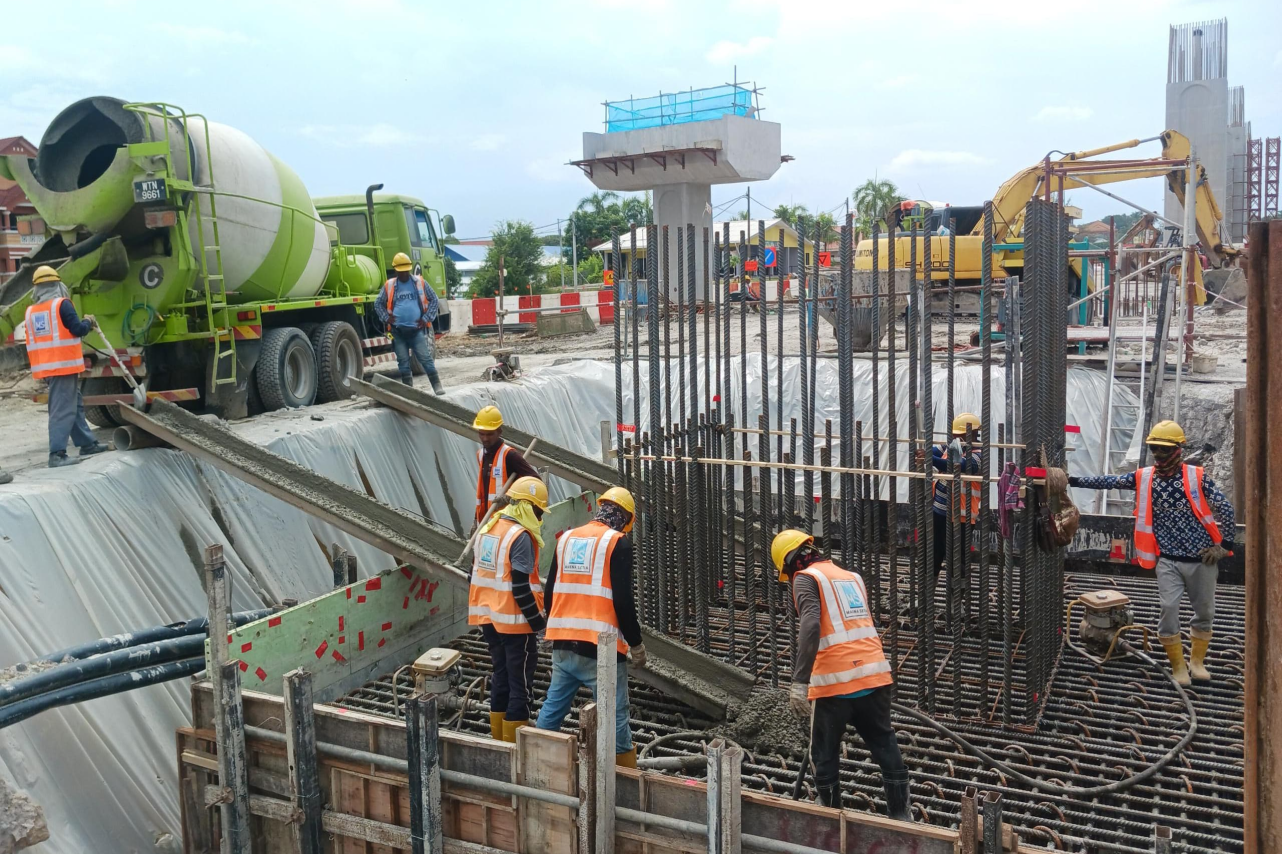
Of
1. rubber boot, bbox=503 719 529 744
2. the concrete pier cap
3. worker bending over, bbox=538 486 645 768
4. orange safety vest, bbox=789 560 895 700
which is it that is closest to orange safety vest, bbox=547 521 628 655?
worker bending over, bbox=538 486 645 768

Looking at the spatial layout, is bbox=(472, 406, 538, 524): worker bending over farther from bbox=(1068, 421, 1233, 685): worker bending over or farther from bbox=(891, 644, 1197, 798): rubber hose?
bbox=(1068, 421, 1233, 685): worker bending over

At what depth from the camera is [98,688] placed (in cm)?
495

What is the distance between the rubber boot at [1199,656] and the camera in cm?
639

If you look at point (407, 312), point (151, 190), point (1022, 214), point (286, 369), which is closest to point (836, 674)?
point (151, 190)

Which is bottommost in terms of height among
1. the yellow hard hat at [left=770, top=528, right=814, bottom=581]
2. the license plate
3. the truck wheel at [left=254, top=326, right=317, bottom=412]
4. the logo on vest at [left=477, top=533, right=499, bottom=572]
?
the logo on vest at [left=477, top=533, right=499, bottom=572]

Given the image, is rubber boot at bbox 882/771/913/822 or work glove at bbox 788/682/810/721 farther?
rubber boot at bbox 882/771/913/822

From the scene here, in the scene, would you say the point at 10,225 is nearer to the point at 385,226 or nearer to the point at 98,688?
the point at 385,226

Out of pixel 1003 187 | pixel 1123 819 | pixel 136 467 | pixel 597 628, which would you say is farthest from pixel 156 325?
pixel 1003 187

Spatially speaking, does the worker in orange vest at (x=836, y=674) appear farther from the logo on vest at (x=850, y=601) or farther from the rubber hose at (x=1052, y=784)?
the rubber hose at (x=1052, y=784)

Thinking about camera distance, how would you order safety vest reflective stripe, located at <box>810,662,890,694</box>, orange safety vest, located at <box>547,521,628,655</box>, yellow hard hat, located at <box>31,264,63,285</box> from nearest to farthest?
safety vest reflective stripe, located at <box>810,662,890,694</box> → orange safety vest, located at <box>547,521,628,655</box> → yellow hard hat, located at <box>31,264,63,285</box>

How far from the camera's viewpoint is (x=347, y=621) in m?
6.39

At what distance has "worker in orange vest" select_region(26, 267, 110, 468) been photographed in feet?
23.5

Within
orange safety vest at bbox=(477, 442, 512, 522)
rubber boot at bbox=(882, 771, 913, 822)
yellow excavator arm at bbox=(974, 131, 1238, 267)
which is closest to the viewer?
rubber boot at bbox=(882, 771, 913, 822)

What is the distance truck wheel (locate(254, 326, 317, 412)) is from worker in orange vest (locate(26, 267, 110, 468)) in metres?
2.40
